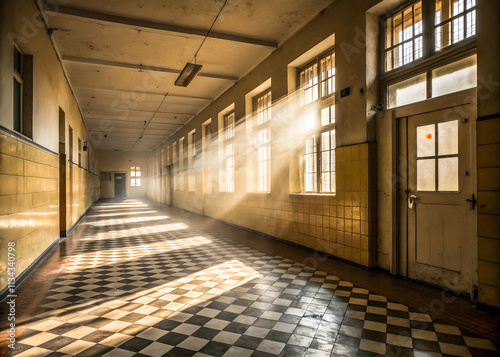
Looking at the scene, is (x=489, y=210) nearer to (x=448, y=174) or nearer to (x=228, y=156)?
(x=448, y=174)

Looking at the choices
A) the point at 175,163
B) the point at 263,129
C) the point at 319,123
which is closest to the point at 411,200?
the point at 319,123

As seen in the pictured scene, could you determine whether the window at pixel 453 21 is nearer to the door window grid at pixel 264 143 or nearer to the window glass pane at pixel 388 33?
the window glass pane at pixel 388 33

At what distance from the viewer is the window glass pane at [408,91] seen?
3688mm

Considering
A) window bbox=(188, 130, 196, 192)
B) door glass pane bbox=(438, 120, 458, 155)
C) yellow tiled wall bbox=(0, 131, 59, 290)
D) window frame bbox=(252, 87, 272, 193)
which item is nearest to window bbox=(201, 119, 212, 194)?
window bbox=(188, 130, 196, 192)

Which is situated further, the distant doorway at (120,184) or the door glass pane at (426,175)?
the distant doorway at (120,184)

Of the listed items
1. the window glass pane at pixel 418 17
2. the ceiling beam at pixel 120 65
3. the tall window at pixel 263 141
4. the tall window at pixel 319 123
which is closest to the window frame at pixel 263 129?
the tall window at pixel 263 141

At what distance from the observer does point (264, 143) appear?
7.36 m

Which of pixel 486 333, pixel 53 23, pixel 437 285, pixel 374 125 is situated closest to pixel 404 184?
pixel 374 125

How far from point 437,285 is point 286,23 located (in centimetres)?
461

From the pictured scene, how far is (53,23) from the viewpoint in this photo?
526cm

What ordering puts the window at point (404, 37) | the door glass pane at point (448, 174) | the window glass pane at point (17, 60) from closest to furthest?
the door glass pane at point (448, 174), the window at point (404, 37), the window glass pane at point (17, 60)

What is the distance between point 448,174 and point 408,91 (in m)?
1.16

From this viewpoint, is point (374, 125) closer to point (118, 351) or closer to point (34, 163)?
point (118, 351)

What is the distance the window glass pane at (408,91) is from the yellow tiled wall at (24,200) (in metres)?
4.44
